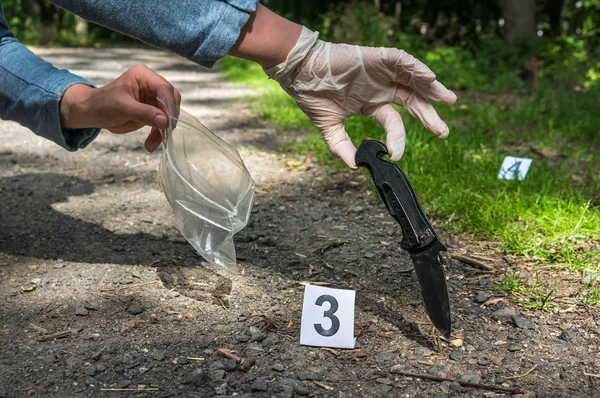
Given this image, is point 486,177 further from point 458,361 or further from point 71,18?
point 71,18

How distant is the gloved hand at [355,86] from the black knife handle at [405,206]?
4.2 inches

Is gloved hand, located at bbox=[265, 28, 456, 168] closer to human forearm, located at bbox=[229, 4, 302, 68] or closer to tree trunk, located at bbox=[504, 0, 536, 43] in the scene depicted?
human forearm, located at bbox=[229, 4, 302, 68]

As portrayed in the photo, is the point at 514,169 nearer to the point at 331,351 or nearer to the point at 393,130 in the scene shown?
the point at 393,130

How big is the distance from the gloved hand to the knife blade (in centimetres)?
13

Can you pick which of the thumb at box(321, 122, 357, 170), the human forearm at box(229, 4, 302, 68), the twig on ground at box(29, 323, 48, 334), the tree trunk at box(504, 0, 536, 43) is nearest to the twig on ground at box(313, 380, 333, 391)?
the thumb at box(321, 122, 357, 170)

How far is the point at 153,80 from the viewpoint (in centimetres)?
186

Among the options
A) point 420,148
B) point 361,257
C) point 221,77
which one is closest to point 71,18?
point 221,77

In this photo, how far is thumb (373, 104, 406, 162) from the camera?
69.3 inches

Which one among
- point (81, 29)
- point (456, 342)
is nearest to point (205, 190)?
point (456, 342)

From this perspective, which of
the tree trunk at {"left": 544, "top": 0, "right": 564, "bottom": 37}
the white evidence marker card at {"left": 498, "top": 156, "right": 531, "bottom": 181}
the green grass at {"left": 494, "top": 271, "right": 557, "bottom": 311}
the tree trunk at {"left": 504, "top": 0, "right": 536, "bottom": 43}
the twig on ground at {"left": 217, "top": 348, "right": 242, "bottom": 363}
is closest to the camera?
the twig on ground at {"left": 217, "top": 348, "right": 242, "bottom": 363}

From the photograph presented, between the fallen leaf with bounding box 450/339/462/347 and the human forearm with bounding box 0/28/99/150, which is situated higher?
the human forearm with bounding box 0/28/99/150

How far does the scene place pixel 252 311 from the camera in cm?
185

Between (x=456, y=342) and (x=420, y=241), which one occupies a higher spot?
(x=420, y=241)

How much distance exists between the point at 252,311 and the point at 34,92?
1.03 metres
